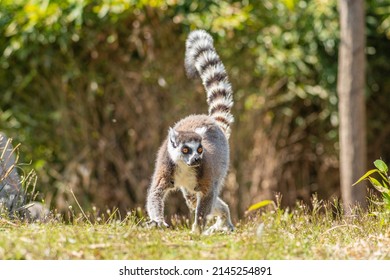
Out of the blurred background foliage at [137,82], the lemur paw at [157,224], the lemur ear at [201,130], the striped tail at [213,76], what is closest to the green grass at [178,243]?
the lemur paw at [157,224]

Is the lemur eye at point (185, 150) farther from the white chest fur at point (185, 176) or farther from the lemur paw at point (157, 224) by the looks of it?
the lemur paw at point (157, 224)

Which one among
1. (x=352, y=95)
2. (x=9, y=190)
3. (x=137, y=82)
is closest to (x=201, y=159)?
(x=9, y=190)

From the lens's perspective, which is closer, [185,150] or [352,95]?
[185,150]

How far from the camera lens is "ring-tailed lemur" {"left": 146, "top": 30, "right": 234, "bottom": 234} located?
5266 mm

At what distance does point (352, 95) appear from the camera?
322 inches

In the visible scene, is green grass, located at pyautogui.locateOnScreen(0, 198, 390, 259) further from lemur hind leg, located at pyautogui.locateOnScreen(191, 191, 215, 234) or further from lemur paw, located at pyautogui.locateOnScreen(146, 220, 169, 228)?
lemur hind leg, located at pyautogui.locateOnScreen(191, 191, 215, 234)

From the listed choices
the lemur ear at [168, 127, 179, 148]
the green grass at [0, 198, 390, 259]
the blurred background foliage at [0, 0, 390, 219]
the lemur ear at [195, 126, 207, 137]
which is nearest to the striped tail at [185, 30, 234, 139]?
the lemur ear at [195, 126, 207, 137]

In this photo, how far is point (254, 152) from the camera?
9781mm

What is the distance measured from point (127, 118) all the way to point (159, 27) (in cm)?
108

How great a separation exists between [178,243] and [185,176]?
3.83 ft

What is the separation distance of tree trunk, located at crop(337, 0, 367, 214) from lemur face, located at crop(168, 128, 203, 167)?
10.4 ft

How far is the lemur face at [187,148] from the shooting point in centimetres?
519

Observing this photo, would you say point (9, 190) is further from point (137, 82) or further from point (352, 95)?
point (352, 95)
